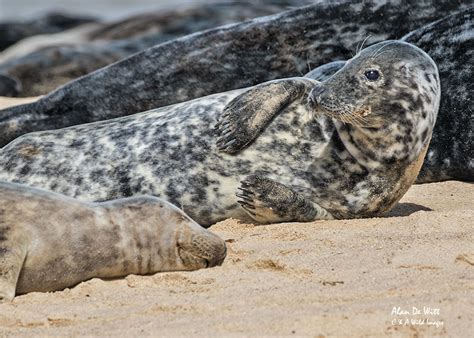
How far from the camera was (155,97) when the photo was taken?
26.5 ft

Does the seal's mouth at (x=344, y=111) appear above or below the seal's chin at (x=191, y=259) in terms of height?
above

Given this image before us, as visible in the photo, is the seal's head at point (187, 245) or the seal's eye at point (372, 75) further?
the seal's eye at point (372, 75)

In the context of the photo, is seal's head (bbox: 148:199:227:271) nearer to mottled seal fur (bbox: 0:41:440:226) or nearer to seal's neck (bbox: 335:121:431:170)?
mottled seal fur (bbox: 0:41:440:226)

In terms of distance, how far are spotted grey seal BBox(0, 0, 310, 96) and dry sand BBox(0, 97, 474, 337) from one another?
22.6 feet

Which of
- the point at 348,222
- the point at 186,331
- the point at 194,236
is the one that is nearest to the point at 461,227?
the point at 348,222

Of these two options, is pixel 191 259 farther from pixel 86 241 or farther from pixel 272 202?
pixel 272 202

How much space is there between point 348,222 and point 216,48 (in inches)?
105

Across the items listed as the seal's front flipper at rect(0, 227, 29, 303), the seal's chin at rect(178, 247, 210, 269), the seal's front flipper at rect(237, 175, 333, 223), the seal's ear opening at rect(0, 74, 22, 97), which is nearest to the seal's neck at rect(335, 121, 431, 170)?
the seal's front flipper at rect(237, 175, 333, 223)

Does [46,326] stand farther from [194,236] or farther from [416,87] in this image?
[416,87]

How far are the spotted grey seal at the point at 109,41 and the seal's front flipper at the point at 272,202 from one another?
20.5 ft

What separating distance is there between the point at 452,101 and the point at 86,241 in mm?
3010

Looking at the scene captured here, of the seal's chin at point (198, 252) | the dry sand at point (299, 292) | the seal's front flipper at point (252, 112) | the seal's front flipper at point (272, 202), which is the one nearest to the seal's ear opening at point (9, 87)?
the seal's front flipper at point (252, 112)

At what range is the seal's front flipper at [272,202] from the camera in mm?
5750

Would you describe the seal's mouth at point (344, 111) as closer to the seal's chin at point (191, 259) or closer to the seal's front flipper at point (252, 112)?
the seal's front flipper at point (252, 112)
